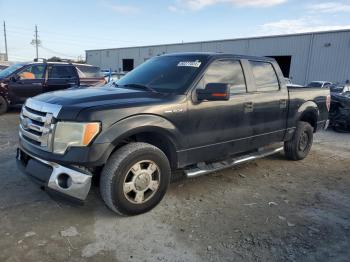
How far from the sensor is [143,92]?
377 centimetres

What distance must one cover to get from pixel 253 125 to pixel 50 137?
2808 mm

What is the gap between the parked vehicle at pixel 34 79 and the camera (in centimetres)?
995

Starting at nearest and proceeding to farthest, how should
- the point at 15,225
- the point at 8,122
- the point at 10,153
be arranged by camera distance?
the point at 15,225 < the point at 10,153 < the point at 8,122

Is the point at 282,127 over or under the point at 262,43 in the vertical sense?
under

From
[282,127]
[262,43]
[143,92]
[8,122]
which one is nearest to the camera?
[143,92]

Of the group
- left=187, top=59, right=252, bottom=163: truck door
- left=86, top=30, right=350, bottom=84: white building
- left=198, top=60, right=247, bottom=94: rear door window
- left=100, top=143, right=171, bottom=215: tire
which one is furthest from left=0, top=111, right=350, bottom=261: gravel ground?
left=86, top=30, right=350, bottom=84: white building

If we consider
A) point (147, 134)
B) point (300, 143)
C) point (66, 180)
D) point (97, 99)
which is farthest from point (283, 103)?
point (66, 180)

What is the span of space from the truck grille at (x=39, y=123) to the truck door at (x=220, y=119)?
154 centimetres

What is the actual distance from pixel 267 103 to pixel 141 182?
2433mm

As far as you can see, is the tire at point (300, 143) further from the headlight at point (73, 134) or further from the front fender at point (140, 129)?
Answer: the headlight at point (73, 134)

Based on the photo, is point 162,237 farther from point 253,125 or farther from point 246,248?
point 253,125

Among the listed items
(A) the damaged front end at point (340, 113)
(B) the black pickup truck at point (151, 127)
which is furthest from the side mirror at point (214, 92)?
(A) the damaged front end at point (340, 113)

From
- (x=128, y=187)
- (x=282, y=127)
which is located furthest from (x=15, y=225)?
(x=282, y=127)

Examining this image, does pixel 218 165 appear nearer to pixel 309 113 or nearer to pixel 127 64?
pixel 309 113
